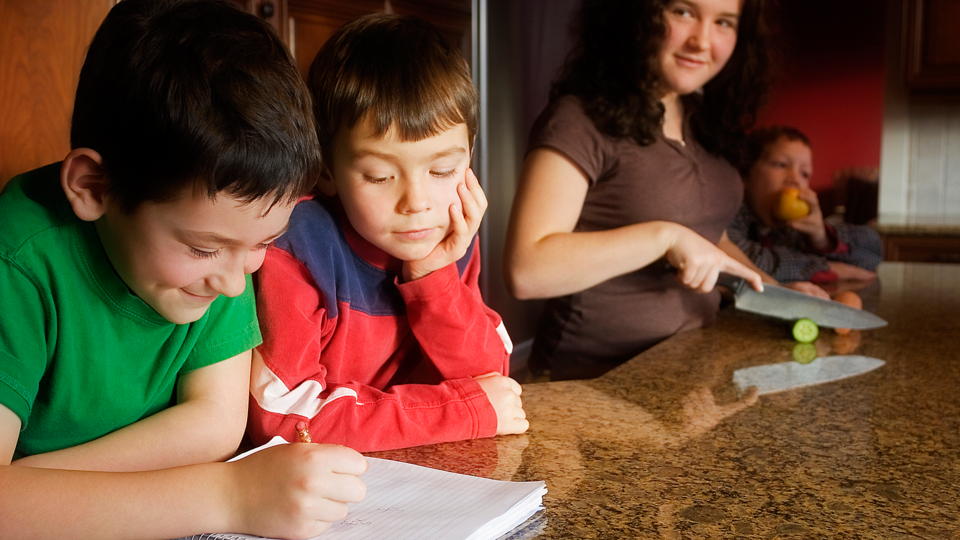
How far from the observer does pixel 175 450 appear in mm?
872

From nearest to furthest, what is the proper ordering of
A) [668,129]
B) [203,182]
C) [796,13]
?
[203,182], [668,129], [796,13]

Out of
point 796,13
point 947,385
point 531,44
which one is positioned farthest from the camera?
point 796,13

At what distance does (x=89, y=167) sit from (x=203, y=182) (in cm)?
10

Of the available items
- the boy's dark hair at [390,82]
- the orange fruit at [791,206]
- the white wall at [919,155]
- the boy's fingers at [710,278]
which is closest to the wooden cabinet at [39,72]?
the boy's dark hair at [390,82]

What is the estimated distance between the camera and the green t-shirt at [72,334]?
766 mm

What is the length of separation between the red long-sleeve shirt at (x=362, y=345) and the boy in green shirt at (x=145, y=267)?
0.39 ft

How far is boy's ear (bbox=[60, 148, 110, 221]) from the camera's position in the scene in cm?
75

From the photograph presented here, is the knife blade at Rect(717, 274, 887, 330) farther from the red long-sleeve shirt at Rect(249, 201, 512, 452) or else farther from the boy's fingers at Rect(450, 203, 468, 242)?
the boy's fingers at Rect(450, 203, 468, 242)

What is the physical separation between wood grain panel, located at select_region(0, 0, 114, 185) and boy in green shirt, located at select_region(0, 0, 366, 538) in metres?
0.98

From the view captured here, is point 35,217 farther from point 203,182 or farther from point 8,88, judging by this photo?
point 8,88

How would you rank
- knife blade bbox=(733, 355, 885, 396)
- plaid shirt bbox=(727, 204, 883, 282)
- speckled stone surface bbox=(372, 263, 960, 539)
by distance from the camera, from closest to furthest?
speckled stone surface bbox=(372, 263, 960, 539), knife blade bbox=(733, 355, 885, 396), plaid shirt bbox=(727, 204, 883, 282)

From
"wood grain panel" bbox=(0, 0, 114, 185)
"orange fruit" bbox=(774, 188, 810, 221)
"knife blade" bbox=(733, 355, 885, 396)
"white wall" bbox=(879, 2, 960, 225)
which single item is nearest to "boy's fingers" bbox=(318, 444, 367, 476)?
"knife blade" bbox=(733, 355, 885, 396)

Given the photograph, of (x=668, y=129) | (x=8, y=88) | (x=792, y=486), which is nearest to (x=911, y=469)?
(x=792, y=486)

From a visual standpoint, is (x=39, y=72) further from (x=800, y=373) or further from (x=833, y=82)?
(x=833, y=82)
